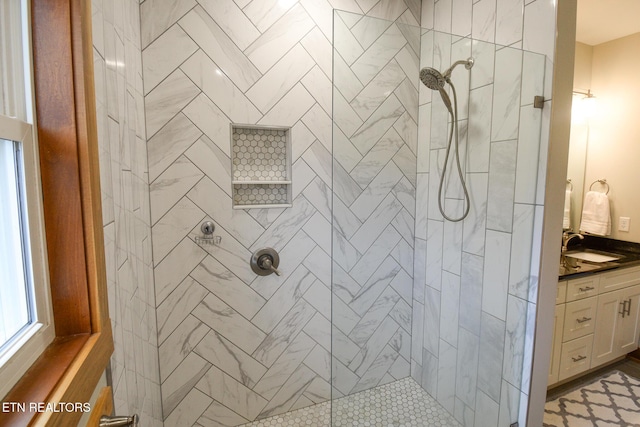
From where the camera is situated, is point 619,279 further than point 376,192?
Yes

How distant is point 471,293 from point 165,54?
2187 millimetres

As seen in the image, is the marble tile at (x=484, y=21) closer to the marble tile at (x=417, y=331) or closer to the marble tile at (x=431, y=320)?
the marble tile at (x=431, y=320)

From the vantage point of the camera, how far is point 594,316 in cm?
211

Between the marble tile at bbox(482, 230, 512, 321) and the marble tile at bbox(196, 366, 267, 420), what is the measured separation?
4.98 feet

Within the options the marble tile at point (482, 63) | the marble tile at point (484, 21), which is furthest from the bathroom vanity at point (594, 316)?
the marble tile at point (484, 21)

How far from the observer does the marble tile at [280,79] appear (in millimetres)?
1712

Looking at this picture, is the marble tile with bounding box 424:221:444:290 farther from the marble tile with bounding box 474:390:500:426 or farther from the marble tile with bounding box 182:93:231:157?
the marble tile with bounding box 182:93:231:157

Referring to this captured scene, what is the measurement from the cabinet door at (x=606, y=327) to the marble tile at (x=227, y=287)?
96.9 inches

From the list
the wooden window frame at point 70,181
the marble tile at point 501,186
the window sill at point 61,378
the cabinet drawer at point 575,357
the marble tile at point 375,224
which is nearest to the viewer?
the window sill at point 61,378

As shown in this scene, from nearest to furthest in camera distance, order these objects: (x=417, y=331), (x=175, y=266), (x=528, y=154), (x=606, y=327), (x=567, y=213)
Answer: (x=528, y=154) < (x=175, y=266) < (x=417, y=331) < (x=606, y=327) < (x=567, y=213)

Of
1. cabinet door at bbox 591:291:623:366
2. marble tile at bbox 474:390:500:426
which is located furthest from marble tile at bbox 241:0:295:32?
cabinet door at bbox 591:291:623:366

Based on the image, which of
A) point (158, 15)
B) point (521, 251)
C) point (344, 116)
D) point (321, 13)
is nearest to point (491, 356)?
point (521, 251)

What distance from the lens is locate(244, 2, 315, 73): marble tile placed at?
1.69m

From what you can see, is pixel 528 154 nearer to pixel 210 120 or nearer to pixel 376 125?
pixel 376 125
